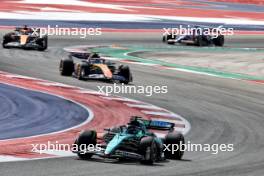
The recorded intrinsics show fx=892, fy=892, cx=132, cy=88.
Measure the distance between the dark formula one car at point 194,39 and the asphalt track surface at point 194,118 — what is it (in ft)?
20.8

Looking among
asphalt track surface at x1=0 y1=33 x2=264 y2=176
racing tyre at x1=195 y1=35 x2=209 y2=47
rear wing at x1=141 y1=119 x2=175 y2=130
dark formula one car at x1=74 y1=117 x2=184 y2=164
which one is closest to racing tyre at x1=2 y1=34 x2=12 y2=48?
asphalt track surface at x1=0 y1=33 x2=264 y2=176

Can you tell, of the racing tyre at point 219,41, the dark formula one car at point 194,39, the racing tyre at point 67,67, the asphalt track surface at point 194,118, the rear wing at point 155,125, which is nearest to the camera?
the asphalt track surface at point 194,118

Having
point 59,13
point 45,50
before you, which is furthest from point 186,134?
point 59,13

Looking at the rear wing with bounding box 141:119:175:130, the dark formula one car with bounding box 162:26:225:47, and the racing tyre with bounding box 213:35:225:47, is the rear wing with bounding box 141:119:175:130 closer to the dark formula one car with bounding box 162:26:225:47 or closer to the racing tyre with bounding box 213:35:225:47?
the dark formula one car with bounding box 162:26:225:47

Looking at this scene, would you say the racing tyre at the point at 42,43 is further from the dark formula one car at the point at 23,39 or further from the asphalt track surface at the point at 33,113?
the asphalt track surface at the point at 33,113

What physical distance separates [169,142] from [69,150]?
2134 millimetres

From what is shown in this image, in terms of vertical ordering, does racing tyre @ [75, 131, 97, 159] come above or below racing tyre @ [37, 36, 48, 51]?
above

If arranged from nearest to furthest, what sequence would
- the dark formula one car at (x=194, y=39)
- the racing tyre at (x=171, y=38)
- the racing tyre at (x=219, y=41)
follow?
the dark formula one car at (x=194, y=39) → the racing tyre at (x=171, y=38) → the racing tyre at (x=219, y=41)

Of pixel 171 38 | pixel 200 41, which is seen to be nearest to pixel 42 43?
pixel 171 38

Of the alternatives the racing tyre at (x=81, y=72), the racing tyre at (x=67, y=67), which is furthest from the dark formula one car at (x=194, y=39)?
the racing tyre at (x=81, y=72)

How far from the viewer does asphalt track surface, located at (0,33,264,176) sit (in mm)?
16094

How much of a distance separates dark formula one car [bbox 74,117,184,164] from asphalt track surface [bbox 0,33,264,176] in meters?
0.19

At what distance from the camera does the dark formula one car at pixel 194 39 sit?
50219 mm

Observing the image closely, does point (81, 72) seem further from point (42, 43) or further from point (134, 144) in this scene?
point (134, 144)
